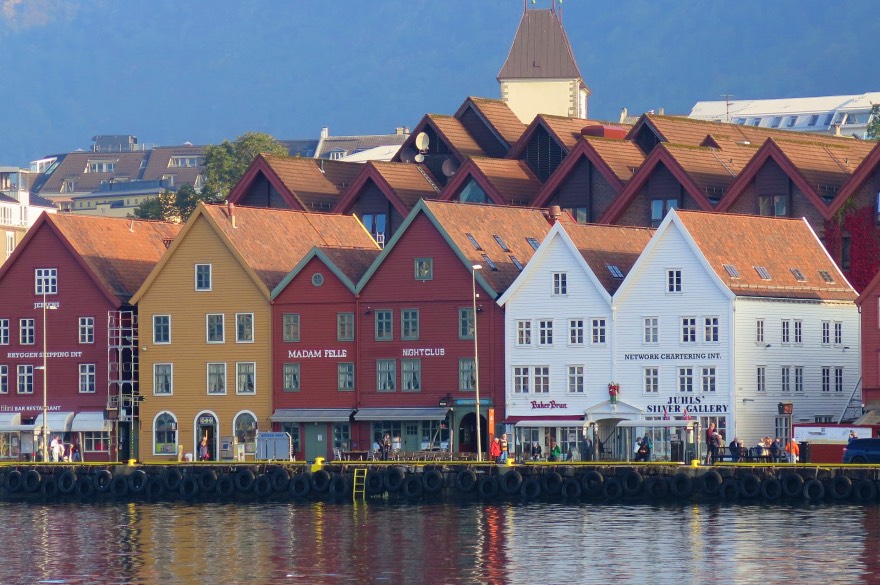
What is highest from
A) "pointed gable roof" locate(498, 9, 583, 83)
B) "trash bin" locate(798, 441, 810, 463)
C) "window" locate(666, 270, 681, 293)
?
"pointed gable roof" locate(498, 9, 583, 83)

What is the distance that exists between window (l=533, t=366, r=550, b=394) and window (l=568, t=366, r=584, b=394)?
1041 millimetres

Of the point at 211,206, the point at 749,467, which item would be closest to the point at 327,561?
the point at 749,467

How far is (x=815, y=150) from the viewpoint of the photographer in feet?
360

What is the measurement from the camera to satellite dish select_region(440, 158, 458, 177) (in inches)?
4761

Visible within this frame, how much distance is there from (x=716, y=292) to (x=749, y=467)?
561 inches

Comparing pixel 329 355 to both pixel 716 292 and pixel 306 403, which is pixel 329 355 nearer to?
pixel 306 403

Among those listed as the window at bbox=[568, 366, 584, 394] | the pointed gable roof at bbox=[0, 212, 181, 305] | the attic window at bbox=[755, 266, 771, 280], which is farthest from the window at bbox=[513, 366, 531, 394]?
the pointed gable roof at bbox=[0, 212, 181, 305]

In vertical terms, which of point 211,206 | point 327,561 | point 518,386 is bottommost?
point 327,561

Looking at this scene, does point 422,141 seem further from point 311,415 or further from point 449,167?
point 311,415

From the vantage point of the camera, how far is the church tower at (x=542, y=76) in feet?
486

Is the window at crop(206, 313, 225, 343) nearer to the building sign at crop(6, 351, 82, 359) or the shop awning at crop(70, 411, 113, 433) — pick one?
the shop awning at crop(70, 411, 113, 433)

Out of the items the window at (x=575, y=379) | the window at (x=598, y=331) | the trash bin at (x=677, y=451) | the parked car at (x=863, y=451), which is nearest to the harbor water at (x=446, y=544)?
the parked car at (x=863, y=451)

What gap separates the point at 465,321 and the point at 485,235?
480 cm

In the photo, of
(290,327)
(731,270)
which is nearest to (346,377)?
(290,327)
